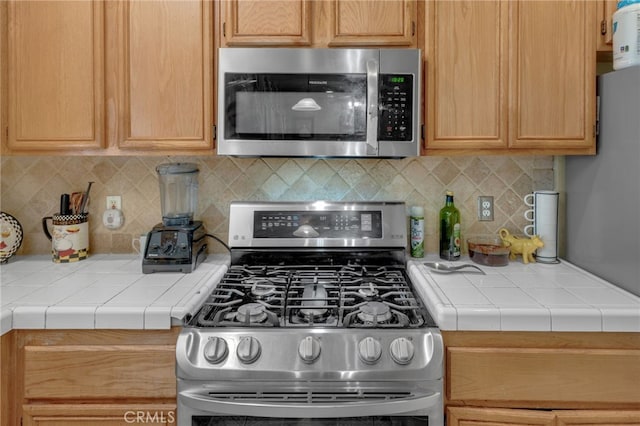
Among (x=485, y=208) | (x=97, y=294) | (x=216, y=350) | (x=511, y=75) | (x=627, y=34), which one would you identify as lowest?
(x=216, y=350)

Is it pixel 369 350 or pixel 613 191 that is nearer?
pixel 369 350

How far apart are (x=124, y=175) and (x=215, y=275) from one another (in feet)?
2.28

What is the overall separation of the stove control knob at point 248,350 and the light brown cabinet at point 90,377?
211 millimetres

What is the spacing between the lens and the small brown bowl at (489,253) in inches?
66.0

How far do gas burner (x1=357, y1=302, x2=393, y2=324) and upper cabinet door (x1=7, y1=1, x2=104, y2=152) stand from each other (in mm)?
1154

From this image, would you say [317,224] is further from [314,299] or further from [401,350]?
[401,350]

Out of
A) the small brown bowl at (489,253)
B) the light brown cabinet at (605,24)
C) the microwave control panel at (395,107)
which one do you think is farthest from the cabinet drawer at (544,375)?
the light brown cabinet at (605,24)

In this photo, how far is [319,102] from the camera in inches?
60.1

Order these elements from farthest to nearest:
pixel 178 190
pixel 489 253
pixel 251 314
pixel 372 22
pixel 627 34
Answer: pixel 178 190 < pixel 489 253 < pixel 372 22 < pixel 627 34 < pixel 251 314

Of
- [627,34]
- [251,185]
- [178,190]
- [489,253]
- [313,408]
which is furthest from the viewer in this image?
[251,185]

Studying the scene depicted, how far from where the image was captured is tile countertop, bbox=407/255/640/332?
3.91 ft

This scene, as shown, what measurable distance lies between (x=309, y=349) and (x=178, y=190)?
983mm

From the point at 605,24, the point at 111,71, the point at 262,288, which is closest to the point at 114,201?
the point at 111,71

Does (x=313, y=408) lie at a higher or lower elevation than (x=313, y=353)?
lower
